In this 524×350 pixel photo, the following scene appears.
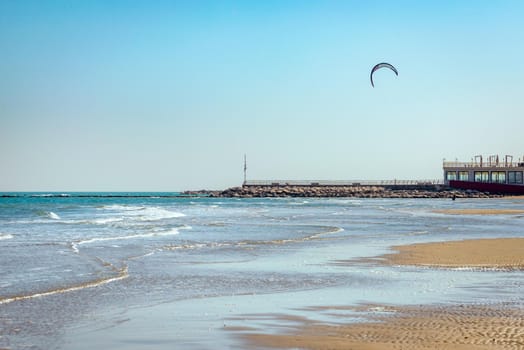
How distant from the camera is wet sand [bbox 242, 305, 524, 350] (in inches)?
358

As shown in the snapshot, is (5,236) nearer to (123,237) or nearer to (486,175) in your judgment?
(123,237)

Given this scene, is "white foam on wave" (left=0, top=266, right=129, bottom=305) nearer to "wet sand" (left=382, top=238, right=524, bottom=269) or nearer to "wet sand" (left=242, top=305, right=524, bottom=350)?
"wet sand" (left=242, top=305, right=524, bottom=350)

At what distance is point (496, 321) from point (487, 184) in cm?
11099

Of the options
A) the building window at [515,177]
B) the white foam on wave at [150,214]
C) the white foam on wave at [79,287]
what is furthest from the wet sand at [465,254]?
the building window at [515,177]

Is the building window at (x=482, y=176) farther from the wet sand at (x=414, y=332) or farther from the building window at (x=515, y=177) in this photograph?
the wet sand at (x=414, y=332)

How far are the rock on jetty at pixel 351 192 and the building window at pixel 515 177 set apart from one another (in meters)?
8.90

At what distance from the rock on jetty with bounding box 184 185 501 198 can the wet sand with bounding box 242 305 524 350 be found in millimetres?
105043

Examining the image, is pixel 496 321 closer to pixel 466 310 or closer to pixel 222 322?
pixel 466 310

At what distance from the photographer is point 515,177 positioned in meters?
121

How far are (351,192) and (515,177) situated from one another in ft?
93.8

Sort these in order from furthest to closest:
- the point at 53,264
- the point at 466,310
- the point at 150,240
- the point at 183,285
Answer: the point at 150,240, the point at 53,264, the point at 183,285, the point at 466,310

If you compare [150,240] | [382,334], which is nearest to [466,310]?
[382,334]

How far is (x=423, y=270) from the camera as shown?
1741 cm

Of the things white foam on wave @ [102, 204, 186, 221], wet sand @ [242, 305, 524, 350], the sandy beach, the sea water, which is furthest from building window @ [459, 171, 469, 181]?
wet sand @ [242, 305, 524, 350]
